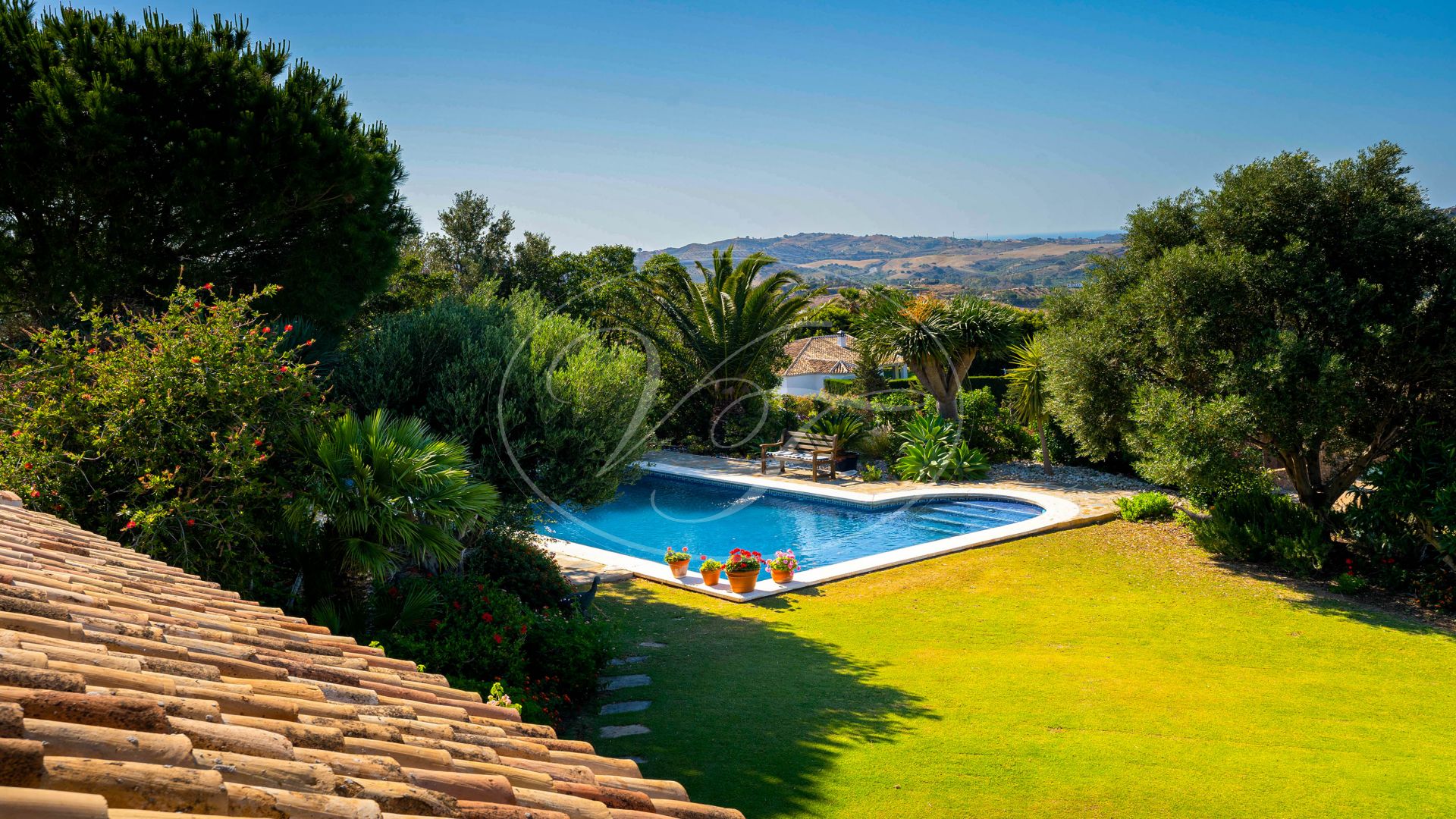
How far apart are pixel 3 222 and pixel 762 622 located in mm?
12637

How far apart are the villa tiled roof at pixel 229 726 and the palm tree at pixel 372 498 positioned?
3.18m

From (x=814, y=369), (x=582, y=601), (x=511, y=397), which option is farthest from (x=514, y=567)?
(x=814, y=369)

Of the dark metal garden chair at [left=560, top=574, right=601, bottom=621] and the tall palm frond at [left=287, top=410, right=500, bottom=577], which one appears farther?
the dark metal garden chair at [left=560, top=574, right=601, bottom=621]

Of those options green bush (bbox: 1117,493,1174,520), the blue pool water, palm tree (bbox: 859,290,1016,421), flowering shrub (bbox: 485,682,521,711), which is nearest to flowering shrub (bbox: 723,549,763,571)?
the blue pool water

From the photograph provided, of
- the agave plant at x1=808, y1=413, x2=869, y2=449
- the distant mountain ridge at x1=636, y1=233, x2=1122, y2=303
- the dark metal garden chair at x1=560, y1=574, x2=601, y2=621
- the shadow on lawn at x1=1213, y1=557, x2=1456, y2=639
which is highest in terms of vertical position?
the distant mountain ridge at x1=636, y1=233, x2=1122, y2=303

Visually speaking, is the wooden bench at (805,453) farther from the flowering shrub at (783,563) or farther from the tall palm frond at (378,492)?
the tall palm frond at (378,492)

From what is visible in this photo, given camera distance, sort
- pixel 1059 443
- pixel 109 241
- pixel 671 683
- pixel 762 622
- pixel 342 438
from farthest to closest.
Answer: pixel 1059 443 → pixel 109 241 → pixel 762 622 → pixel 671 683 → pixel 342 438

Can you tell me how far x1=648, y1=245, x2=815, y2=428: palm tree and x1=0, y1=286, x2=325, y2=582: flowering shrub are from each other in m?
18.9

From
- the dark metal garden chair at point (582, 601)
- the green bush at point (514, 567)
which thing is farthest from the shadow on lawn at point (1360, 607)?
the green bush at point (514, 567)

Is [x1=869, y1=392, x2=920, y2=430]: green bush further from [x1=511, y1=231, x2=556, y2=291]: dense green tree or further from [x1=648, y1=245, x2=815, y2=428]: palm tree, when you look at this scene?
[x1=511, y1=231, x2=556, y2=291]: dense green tree

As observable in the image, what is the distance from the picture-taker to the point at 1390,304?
37.9 feet

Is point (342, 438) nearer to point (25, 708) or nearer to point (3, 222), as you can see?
point (25, 708)

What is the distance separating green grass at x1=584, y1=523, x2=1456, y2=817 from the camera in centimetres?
631

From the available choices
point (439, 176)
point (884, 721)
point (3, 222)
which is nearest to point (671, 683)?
point (884, 721)
